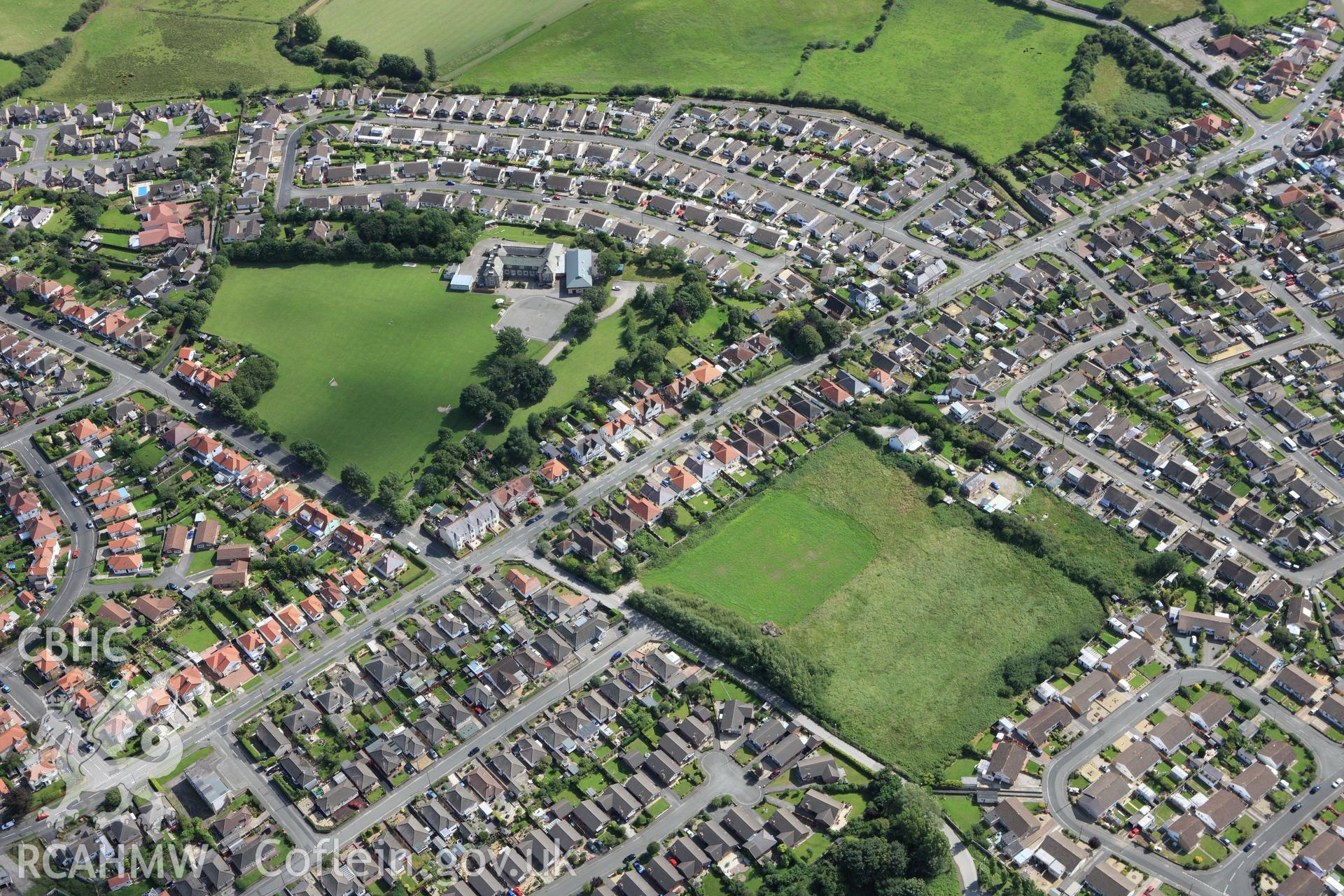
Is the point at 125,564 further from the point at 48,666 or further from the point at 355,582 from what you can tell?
the point at 355,582

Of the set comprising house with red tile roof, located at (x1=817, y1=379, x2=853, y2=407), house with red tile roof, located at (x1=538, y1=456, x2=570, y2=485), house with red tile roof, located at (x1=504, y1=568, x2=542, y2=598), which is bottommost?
house with red tile roof, located at (x1=504, y1=568, x2=542, y2=598)

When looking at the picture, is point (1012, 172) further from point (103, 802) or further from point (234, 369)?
point (103, 802)

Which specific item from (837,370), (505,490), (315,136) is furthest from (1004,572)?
(315,136)

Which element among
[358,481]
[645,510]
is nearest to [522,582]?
[645,510]

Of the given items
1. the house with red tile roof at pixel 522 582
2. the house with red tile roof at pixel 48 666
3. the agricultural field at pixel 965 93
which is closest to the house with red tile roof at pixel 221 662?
the house with red tile roof at pixel 48 666

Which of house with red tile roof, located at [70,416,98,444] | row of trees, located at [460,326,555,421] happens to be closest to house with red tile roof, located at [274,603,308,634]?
row of trees, located at [460,326,555,421]

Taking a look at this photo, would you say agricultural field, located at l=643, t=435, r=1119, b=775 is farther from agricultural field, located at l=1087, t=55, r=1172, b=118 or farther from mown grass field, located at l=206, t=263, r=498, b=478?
agricultural field, located at l=1087, t=55, r=1172, b=118
